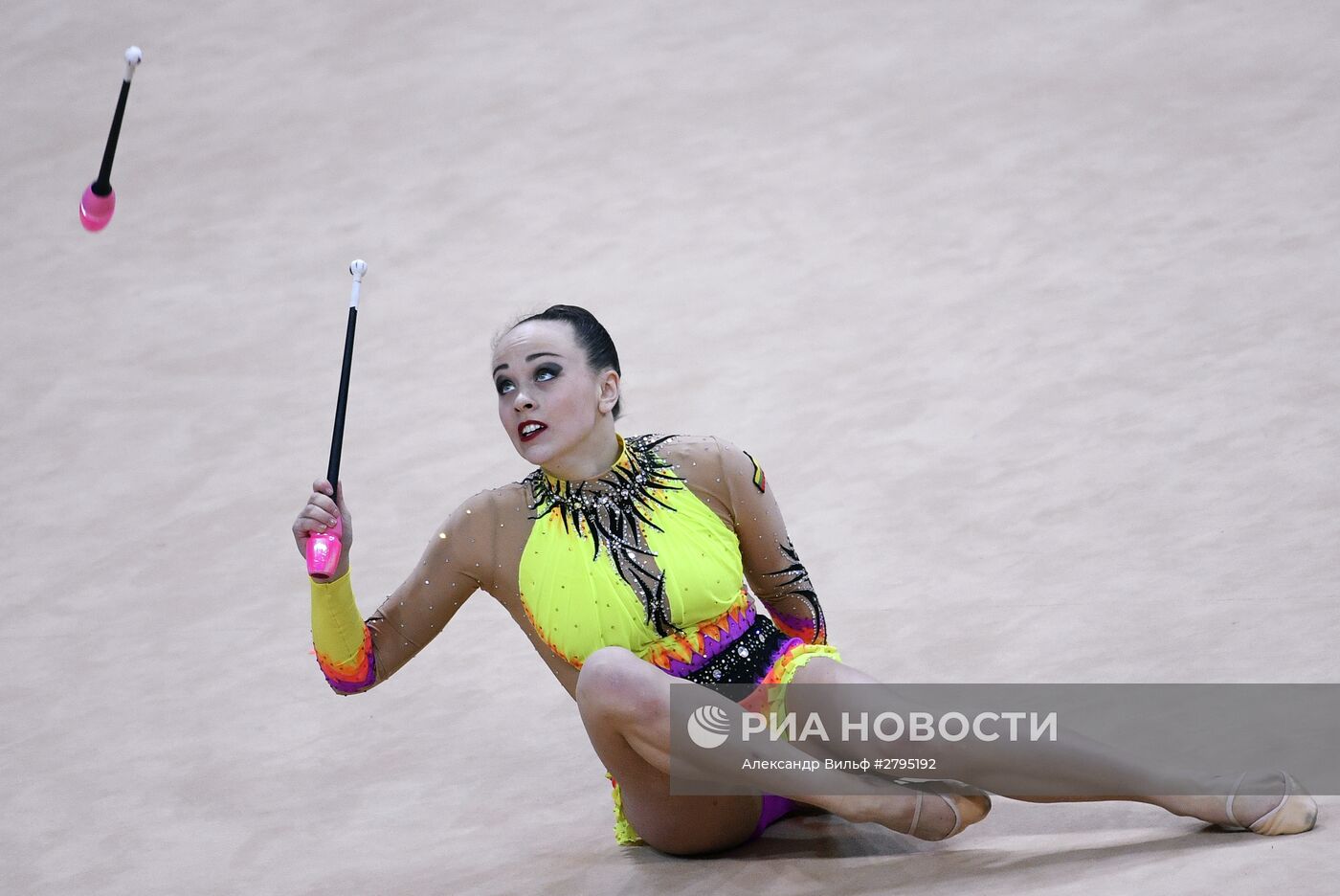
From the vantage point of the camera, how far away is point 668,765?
209cm

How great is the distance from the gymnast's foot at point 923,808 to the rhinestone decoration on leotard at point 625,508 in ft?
1.16

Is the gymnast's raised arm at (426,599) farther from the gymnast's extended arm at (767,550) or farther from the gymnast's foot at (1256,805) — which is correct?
the gymnast's foot at (1256,805)

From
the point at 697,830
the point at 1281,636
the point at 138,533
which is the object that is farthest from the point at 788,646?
the point at 138,533

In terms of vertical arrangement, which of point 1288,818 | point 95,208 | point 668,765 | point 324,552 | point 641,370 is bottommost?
point 1288,818

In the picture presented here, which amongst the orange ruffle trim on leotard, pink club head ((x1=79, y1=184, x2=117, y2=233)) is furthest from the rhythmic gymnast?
pink club head ((x1=79, y1=184, x2=117, y2=233))

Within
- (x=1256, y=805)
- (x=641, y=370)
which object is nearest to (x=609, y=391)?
(x=1256, y=805)

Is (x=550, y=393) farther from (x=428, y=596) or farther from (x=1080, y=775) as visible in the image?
(x=1080, y=775)

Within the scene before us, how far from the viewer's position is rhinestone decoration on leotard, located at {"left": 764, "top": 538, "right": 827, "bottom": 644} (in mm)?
2395

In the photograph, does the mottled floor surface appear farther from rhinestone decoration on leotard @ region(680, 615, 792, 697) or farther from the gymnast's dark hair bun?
the gymnast's dark hair bun

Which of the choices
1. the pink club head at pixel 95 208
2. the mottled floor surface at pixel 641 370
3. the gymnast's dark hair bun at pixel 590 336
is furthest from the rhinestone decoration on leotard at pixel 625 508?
the pink club head at pixel 95 208

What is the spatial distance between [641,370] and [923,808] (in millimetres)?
2609

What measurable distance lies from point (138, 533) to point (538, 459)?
2.06 meters

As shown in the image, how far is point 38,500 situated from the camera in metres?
4.22

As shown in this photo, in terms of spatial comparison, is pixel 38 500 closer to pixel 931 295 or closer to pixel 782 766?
pixel 931 295
